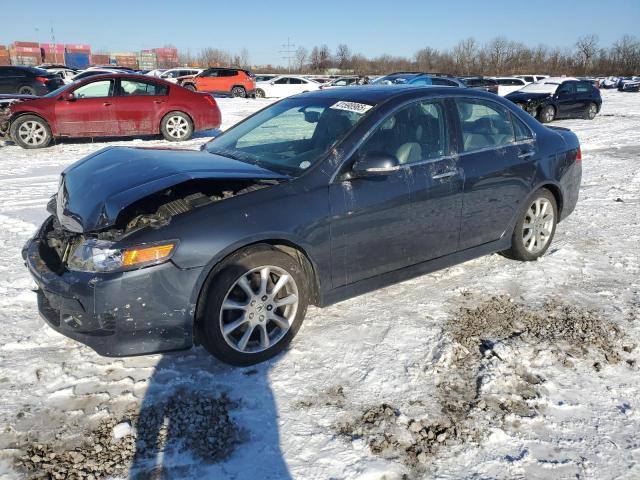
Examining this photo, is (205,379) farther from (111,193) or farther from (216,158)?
(216,158)

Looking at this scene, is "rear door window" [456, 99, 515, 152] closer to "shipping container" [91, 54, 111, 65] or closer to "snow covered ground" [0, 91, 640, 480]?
"snow covered ground" [0, 91, 640, 480]

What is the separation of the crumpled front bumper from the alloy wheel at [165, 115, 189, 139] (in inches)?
353

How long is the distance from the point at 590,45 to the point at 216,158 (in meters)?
88.7

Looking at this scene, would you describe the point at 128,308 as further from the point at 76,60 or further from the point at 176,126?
the point at 76,60

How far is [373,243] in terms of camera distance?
3.68 meters

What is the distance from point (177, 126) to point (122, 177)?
28.0 feet

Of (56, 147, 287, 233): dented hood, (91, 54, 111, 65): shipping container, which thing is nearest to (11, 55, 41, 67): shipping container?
(91, 54, 111, 65): shipping container

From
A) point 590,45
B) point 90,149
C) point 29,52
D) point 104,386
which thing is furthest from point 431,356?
point 29,52

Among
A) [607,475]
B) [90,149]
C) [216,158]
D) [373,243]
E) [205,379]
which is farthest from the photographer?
[90,149]

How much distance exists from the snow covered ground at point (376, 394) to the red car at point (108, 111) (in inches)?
277

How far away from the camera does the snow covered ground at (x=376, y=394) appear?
8.30ft

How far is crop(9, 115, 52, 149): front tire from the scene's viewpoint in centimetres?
1047

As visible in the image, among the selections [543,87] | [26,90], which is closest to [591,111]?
[543,87]

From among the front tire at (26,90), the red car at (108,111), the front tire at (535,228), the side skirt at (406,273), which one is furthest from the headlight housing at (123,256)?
the front tire at (26,90)
